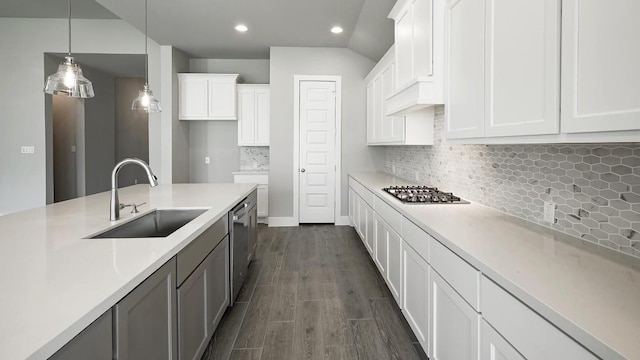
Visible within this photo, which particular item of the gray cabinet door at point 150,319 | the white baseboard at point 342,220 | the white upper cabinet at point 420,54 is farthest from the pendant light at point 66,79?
the white baseboard at point 342,220

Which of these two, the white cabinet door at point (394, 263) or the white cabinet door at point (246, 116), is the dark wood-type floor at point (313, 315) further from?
the white cabinet door at point (246, 116)

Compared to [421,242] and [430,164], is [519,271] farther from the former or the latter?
[430,164]

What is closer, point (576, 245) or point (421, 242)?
point (576, 245)

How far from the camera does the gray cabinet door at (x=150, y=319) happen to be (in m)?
1.01

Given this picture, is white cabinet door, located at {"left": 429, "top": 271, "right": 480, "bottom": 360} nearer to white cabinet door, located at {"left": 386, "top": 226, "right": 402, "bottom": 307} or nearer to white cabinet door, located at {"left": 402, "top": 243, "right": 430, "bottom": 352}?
white cabinet door, located at {"left": 402, "top": 243, "right": 430, "bottom": 352}

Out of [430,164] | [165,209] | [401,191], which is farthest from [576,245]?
[165,209]

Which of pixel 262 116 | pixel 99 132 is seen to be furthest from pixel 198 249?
pixel 99 132

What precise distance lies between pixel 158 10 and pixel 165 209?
10.1ft

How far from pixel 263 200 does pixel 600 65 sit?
4913mm

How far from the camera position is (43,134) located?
5324 millimetres

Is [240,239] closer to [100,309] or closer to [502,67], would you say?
[100,309]

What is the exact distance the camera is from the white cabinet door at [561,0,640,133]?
90 cm

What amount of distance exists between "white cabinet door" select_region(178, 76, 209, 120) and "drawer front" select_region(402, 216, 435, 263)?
14.6 ft

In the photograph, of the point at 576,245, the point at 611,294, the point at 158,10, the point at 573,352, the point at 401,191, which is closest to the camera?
the point at 573,352
